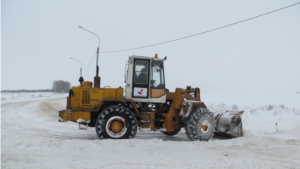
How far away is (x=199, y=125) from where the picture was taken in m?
9.50

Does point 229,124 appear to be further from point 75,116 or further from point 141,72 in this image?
point 75,116

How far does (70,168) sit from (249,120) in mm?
12005

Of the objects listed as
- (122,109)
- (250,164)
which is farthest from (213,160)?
(122,109)

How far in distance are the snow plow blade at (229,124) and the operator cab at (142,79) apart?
9.14 ft

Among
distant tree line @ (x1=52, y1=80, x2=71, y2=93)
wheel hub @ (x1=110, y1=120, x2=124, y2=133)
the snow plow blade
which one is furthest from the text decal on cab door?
distant tree line @ (x1=52, y1=80, x2=71, y2=93)

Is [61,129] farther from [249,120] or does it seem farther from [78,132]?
[249,120]

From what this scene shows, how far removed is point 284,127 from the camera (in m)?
13.0

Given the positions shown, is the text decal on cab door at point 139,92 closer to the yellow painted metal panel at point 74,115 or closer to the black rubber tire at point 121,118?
the black rubber tire at point 121,118

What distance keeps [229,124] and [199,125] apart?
Result: 1.46m

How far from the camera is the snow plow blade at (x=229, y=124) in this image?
10195 millimetres

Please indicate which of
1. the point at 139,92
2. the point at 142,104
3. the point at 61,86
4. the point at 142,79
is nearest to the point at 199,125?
the point at 142,104

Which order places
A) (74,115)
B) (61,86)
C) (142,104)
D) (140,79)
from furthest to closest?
(61,86), (142,104), (140,79), (74,115)

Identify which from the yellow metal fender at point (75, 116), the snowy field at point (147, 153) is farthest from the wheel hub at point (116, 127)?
the yellow metal fender at point (75, 116)

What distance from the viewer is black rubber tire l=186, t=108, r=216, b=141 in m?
9.32
